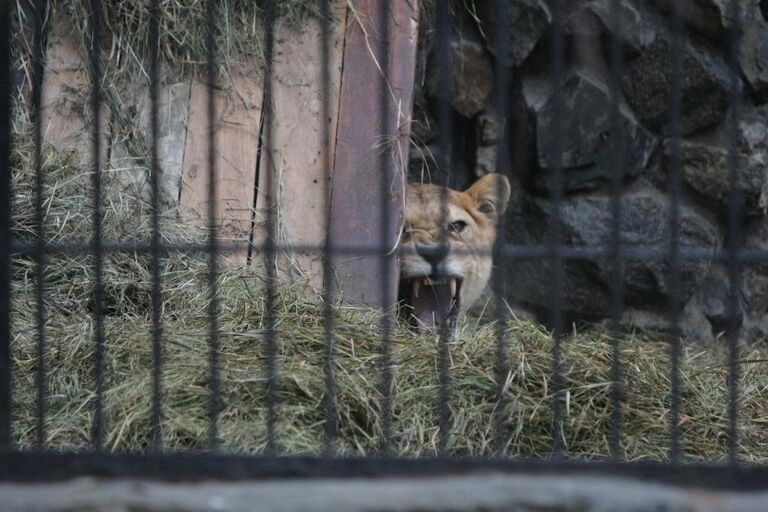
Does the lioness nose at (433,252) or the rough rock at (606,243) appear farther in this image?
the rough rock at (606,243)

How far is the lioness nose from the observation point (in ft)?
8.18

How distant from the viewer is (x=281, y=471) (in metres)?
2.04

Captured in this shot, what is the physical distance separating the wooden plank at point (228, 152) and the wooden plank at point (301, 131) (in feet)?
0.24

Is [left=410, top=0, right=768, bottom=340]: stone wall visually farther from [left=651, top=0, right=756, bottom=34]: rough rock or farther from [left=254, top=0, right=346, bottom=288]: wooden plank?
[left=254, top=0, right=346, bottom=288]: wooden plank

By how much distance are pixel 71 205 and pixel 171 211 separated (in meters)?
0.37

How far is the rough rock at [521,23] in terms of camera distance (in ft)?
17.3

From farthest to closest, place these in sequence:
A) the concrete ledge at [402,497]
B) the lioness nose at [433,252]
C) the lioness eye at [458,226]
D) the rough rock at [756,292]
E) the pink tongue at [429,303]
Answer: the rough rock at [756,292]
the lioness eye at [458,226]
the pink tongue at [429,303]
the lioness nose at [433,252]
the concrete ledge at [402,497]

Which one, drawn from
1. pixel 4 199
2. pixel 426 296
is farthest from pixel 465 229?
pixel 4 199

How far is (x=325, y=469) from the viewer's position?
2.04 m

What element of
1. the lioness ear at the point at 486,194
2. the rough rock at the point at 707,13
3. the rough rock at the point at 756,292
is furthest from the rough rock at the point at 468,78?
the rough rock at the point at 756,292

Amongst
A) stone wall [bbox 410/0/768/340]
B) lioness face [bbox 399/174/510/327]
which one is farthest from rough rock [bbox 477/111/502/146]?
Result: lioness face [bbox 399/174/510/327]

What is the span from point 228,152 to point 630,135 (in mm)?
1986

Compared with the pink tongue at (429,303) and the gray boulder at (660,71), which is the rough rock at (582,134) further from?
the pink tongue at (429,303)

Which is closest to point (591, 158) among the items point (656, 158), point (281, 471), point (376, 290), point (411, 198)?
point (656, 158)
